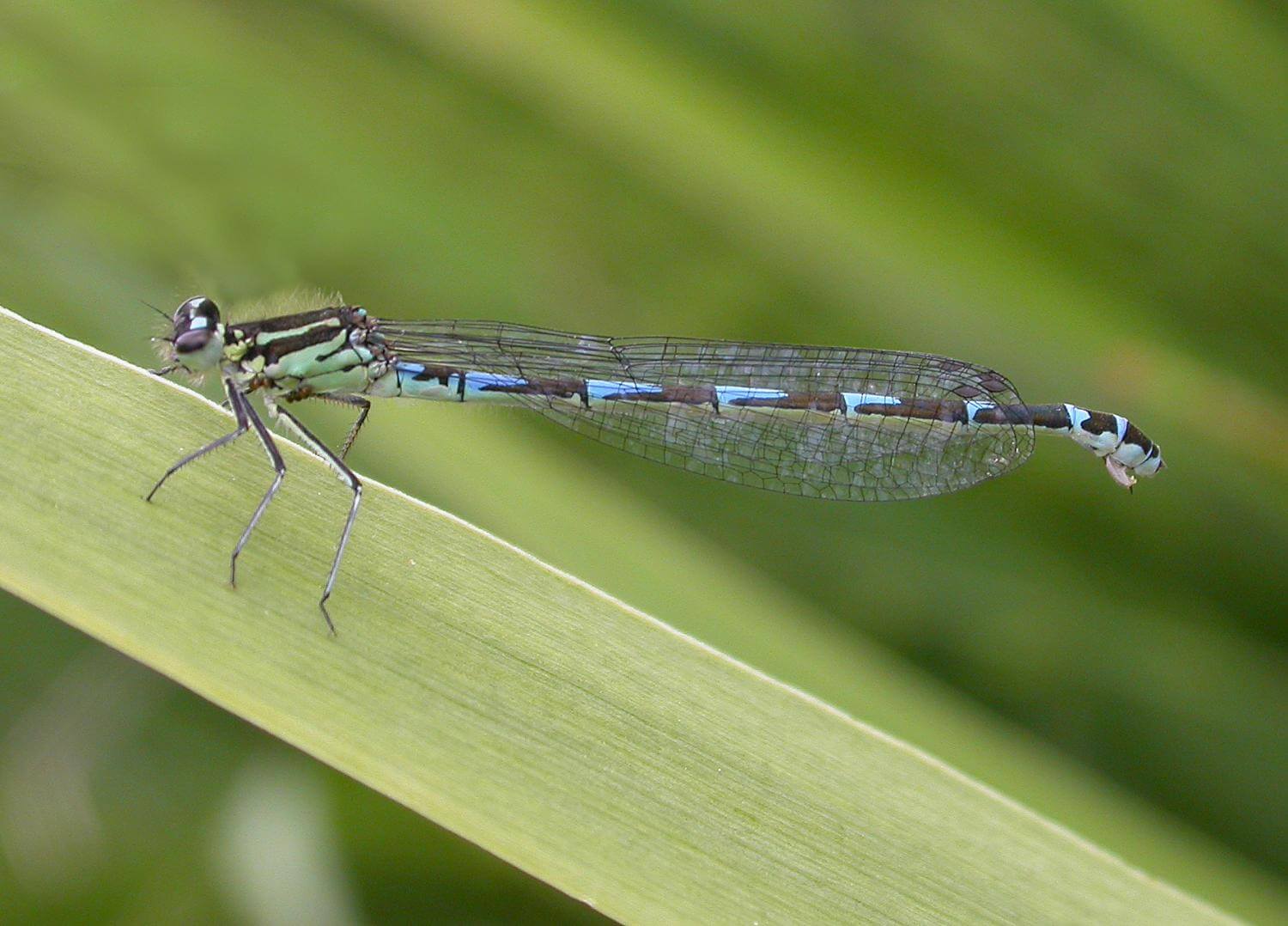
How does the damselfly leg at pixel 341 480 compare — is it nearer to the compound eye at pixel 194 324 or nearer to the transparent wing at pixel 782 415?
the compound eye at pixel 194 324

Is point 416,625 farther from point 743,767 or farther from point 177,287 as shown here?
point 177,287

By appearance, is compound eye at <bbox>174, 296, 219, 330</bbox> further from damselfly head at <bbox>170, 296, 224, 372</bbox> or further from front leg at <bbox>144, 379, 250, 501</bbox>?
front leg at <bbox>144, 379, 250, 501</bbox>

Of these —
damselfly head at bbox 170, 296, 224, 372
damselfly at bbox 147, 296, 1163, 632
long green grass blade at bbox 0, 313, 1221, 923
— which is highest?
damselfly at bbox 147, 296, 1163, 632

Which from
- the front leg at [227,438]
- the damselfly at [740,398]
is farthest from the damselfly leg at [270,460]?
the damselfly at [740,398]

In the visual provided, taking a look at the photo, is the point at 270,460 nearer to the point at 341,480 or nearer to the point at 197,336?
the point at 341,480

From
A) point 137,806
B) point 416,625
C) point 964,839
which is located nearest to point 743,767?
point 964,839

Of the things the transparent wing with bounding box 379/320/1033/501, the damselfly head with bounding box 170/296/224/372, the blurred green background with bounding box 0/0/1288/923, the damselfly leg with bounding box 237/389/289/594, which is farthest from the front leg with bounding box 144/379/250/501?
the transparent wing with bounding box 379/320/1033/501
